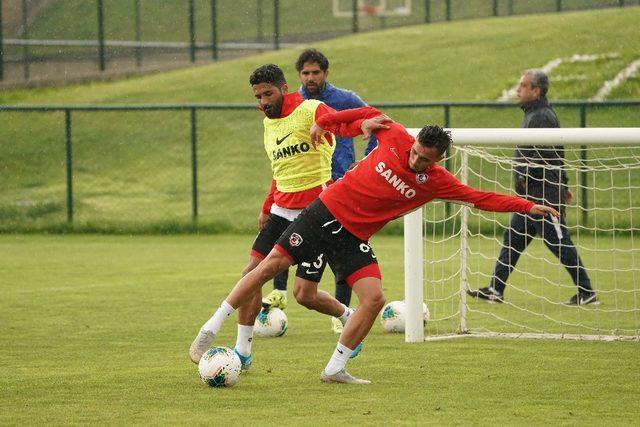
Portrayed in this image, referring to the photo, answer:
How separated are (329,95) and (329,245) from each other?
2.49m

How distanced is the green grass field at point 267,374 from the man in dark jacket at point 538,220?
4.13 feet

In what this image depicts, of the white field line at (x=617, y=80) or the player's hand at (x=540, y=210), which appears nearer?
the player's hand at (x=540, y=210)

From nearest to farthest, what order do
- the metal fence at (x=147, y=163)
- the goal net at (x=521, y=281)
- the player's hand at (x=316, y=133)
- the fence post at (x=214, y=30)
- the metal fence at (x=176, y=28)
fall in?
the player's hand at (x=316, y=133)
the goal net at (x=521, y=281)
the metal fence at (x=147, y=163)
the fence post at (x=214, y=30)
the metal fence at (x=176, y=28)

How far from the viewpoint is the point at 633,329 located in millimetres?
10031

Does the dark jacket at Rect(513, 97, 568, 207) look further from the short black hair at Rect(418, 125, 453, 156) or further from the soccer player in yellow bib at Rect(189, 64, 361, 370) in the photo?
the short black hair at Rect(418, 125, 453, 156)

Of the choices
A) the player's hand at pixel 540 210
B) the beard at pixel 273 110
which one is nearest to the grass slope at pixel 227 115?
the beard at pixel 273 110

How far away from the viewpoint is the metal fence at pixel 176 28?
35750 millimetres

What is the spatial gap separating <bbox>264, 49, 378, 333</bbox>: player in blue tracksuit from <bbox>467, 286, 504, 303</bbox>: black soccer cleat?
2021mm

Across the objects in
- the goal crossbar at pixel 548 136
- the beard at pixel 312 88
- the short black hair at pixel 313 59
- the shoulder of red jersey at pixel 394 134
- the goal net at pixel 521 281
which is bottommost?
the goal net at pixel 521 281

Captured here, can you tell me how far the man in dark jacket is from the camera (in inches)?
442

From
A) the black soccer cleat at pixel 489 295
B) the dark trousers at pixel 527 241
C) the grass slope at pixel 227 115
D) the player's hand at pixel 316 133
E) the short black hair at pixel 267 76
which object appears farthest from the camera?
the grass slope at pixel 227 115

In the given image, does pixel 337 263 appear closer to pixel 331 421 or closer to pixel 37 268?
pixel 331 421

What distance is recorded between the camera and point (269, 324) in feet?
31.7

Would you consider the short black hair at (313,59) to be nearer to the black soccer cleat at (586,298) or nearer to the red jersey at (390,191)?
the red jersey at (390,191)
